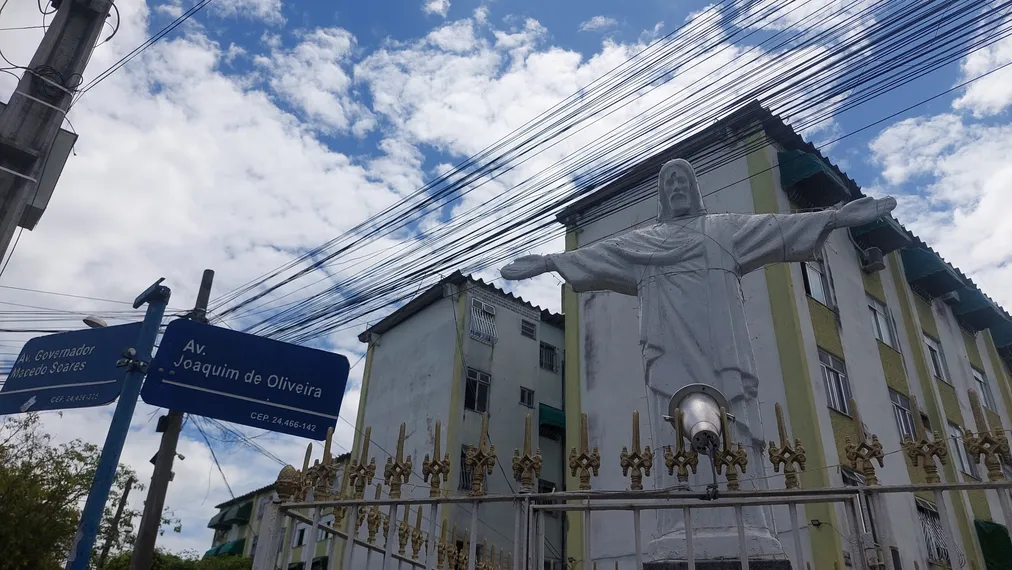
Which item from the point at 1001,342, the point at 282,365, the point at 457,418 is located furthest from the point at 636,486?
the point at 1001,342

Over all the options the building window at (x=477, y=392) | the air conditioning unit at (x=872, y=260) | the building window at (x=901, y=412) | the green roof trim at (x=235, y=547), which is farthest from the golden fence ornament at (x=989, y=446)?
the green roof trim at (x=235, y=547)

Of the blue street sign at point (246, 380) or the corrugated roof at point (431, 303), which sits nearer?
the blue street sign at point (246, 380)

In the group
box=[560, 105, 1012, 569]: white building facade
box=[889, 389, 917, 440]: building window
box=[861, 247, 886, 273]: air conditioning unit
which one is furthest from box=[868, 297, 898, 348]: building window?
box=[889, 389, 917, 440]: building window

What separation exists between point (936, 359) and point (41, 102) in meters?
19.1

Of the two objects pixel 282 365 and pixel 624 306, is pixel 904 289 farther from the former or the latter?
pixel 282 365

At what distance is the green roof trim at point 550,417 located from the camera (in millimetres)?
19938

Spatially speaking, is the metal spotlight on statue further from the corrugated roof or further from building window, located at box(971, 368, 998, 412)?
building window, located at box(971, 368, 998, 412)

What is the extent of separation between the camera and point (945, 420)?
16953mm

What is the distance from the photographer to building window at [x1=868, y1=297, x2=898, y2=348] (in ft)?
53.7

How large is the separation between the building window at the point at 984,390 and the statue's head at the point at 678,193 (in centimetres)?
1806

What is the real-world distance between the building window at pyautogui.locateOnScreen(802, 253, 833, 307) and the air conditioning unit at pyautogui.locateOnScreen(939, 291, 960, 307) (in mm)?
6512

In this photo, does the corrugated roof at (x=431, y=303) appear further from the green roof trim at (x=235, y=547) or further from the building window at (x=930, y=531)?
the green roof trim at (x=235, y=547)

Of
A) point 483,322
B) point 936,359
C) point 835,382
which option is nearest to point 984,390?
point 936,359

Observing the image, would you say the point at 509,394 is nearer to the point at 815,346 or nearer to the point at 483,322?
the point at 483,322
